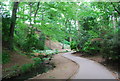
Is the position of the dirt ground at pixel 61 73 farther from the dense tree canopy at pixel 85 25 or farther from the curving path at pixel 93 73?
the dense tree canopy at pixel 85 25

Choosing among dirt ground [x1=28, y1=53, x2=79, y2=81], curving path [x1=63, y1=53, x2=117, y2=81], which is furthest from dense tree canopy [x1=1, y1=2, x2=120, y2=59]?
dirt ground [x1=28, y1=53, x2=79, y2=81]

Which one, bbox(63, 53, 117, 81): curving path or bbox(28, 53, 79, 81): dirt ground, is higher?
bbox(63, 53, 117, 81): curving path

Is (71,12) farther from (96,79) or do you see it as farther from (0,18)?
(96,79)

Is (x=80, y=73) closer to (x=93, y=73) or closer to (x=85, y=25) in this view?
(x=93, y=73)

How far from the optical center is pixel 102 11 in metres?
11.4

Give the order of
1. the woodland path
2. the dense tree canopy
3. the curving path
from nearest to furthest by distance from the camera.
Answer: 1. the curving path
2. the woodland path
3. the dense tree canopy

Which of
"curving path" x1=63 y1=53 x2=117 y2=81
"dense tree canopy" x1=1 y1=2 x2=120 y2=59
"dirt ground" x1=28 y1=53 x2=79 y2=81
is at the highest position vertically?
"dense tree canopy" x1=1 y1=2 x2=120 y2=59

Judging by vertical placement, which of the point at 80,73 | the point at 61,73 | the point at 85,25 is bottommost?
the point at 61,73

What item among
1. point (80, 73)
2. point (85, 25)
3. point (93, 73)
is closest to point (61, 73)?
point (80, 73)

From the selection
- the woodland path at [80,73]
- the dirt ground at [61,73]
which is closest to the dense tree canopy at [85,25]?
the woodland path at [80,73]

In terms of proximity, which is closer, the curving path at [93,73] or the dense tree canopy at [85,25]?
the curving path at [93,73]

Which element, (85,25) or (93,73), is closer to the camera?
(93,73)

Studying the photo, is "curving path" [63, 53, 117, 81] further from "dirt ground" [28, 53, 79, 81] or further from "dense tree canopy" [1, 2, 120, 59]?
"dense tree canopy" [1, 2, 120, 59]

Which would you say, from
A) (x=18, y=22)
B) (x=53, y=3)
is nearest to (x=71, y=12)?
(x=53, y=3)
